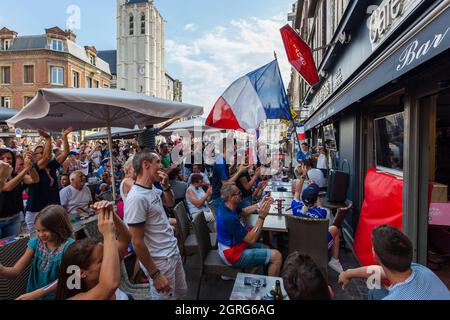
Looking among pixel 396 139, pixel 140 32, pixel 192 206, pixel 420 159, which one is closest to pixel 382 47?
pixel 396 139

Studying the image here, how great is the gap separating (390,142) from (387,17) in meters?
1.98

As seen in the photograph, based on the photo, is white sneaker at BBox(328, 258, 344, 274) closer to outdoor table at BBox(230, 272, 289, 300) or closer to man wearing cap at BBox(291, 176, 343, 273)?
man wearing cap at BBox(291, 176, 343, 273)

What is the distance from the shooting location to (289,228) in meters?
3.76

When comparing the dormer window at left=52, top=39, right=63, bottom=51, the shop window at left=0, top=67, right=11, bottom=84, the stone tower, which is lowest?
the shop window at left=0, top=67, right=11, bottom=84

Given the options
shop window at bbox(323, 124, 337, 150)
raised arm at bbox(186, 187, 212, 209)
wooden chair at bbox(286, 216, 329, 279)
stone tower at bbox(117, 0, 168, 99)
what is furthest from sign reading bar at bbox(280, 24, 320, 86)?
stone tower at bbox(117, 0, 168, 99)

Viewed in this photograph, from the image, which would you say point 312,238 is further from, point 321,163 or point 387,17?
point 321,163

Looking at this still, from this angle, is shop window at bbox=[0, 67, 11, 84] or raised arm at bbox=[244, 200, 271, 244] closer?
raised arm at bbox=[244, 200, 271, 244]

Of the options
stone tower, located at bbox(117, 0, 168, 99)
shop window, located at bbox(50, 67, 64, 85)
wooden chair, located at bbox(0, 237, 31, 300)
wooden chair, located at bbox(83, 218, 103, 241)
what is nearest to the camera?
wooden chair, located at bbox(0, 237, 31, 300)

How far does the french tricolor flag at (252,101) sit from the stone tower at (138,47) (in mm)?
66334

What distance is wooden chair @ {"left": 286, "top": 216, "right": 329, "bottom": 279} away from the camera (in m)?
3.53

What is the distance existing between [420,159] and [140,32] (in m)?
79.6

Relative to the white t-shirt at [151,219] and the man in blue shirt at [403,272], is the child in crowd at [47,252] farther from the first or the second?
the man in blue shirt at [403,272]

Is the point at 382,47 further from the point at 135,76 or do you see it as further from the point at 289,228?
the point at 135,76

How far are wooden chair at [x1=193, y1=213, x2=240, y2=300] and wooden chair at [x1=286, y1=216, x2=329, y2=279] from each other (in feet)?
3.15
